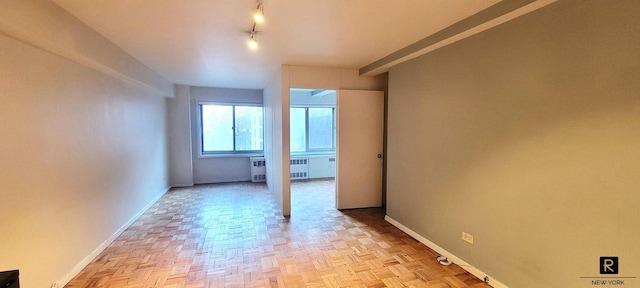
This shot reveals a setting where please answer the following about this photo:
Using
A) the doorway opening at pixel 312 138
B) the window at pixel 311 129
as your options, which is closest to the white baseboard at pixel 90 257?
the doorway opening at pixel 312 138

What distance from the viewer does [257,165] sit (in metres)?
6.45

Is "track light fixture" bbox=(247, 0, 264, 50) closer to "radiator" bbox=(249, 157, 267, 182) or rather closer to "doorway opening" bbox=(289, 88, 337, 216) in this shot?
"doorway opening" bbox=(289, 88, 337, 216)

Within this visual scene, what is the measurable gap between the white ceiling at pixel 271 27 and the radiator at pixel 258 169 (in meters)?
3.13

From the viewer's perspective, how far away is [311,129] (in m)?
7.05

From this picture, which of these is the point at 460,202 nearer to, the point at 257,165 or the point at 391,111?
the point at 391,111

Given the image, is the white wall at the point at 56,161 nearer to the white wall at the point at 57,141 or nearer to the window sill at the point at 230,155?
the white wall at the point at 57,141

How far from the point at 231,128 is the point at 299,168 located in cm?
193

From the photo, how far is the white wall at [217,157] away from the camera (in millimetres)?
6117

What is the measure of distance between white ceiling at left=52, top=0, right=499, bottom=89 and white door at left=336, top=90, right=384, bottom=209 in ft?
2.33

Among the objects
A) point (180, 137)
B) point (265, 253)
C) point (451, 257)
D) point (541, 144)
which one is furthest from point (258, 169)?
point (541, 144)

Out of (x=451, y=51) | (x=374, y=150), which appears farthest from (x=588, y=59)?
(x=374, y=150)

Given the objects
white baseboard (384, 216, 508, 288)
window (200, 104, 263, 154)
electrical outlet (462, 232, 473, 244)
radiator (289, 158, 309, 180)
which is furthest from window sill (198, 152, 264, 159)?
electrical outlet (462, 232, 473, 244)

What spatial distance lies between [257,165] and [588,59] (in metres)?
5.86

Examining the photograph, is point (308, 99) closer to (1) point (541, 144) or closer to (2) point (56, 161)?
(2) point (56, 161)
